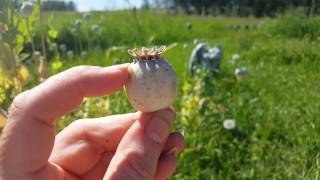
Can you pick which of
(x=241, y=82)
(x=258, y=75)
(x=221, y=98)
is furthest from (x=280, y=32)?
(x=221, y=98)

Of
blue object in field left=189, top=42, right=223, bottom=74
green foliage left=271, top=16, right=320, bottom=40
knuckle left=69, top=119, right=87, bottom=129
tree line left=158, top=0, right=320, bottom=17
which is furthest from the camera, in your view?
tree line left=158, top=0, right=320, bottom=17

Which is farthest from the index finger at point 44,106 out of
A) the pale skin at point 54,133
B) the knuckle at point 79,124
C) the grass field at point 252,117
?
the grass field at point 252,117

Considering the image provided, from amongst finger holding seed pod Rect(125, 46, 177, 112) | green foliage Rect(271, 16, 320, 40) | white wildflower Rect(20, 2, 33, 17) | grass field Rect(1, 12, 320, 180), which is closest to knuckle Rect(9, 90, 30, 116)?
finger holding seed pod Rect(125, 46, 177, 112)

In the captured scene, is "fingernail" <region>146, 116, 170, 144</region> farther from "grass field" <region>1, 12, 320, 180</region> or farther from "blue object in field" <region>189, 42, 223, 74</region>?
"blue object in field" <region>189, 42, 223, 74</region>

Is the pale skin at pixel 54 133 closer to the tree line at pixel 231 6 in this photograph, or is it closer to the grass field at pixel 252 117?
the grass field at pixel 252 117

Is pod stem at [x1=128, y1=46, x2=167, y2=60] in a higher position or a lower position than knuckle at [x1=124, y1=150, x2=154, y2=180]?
higher

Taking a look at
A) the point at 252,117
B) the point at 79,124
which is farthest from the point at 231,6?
the point at 79,124

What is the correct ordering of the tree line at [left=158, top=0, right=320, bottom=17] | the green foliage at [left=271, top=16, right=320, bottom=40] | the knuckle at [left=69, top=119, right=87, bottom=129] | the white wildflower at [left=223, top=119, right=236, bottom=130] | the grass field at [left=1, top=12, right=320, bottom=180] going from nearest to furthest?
the knuckle at [left=69, top=119, right=87, bottom=129] < the grass field at [left=1, top=12, right=320, bottom=180] < the white wildflower at [left=223, top=119, right=236, bottom=130] < the green foliage at [left=271, top=16, right=320, bottom=40] < the tree line at [left=158, top=0, right=320, bottom=17]

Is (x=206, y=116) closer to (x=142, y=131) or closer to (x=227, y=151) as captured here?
(x=227, y=151)
